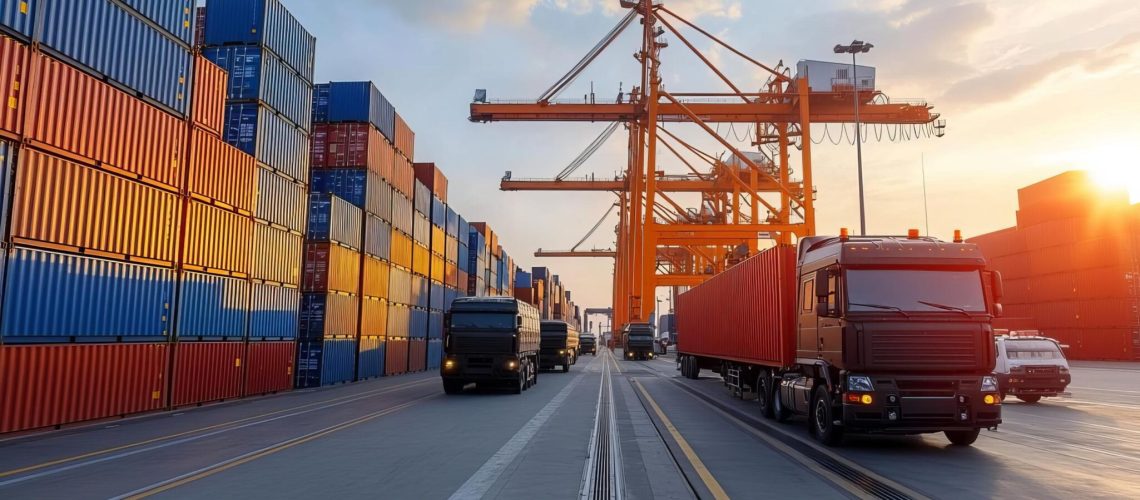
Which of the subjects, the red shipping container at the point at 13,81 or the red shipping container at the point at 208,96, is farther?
the red shipping container at the point at 208,96

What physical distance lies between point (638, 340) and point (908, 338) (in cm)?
4379

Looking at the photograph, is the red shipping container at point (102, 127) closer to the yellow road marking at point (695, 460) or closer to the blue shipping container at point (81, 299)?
the blue shipping container at point (81, 299)

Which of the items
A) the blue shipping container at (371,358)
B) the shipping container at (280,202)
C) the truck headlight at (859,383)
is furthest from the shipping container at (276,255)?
the truck headlight at (859,383)

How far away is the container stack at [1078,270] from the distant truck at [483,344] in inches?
1705

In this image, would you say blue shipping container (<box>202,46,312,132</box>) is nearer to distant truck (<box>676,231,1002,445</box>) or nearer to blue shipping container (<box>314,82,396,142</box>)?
blue shipping container (<box>314,82,396,142</box>)

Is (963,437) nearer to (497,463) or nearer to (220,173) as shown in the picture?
(497,463)

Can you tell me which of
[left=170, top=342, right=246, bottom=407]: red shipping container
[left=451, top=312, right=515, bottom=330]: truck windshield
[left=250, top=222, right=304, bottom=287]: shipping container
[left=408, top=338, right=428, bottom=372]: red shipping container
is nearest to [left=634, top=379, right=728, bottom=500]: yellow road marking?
[left=451, top=312, right=515, bottom=330]: truck windshield

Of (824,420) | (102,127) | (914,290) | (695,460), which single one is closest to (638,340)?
(824,420)

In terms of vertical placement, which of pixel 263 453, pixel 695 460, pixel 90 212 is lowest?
pixel 263 453

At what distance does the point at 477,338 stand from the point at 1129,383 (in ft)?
85.9

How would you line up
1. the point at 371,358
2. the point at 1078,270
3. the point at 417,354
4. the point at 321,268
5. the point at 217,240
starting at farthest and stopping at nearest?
1. the point at 1078,270
2. the point at 417,354
3. the point at 371,358
4. the point at 321,268
5. the point at 217,240

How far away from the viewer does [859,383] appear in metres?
9.66

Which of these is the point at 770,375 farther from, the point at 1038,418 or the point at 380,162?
the point at 380,162

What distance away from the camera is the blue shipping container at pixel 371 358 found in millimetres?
28281
